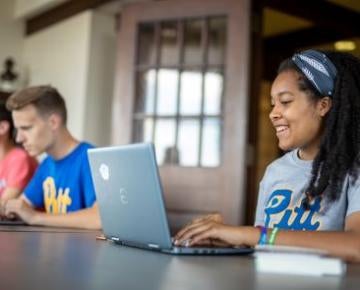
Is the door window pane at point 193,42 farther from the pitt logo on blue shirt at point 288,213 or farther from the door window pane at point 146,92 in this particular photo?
the pitt logo on blue shirt at point 288,213

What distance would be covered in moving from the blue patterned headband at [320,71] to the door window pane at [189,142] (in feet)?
5.47

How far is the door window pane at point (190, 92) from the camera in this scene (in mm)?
3150

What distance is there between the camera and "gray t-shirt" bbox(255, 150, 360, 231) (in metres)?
1.38

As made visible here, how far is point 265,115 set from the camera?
630 centimetres

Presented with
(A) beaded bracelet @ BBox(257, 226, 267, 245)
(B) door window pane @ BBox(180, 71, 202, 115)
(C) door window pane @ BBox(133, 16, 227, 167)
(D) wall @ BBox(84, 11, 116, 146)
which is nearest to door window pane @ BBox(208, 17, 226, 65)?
(C) door window pane @ BBox(133, 16, 227, 167)

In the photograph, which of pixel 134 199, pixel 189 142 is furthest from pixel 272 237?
pixel 189 142

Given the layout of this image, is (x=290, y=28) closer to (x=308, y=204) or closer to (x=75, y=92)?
(x=75, y=92)

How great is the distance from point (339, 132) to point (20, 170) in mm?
1595

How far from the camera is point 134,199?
45.5 inches

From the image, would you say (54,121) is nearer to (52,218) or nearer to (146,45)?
(52,218)

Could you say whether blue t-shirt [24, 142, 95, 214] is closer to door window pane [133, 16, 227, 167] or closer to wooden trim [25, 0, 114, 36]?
door window pane [133, 16, 227, 167]

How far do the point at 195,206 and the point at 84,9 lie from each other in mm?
1567

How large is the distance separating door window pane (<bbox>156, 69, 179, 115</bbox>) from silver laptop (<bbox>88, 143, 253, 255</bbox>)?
1.93 meters

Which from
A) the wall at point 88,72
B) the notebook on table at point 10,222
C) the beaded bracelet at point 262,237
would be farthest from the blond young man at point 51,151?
the wall at point 88,72
